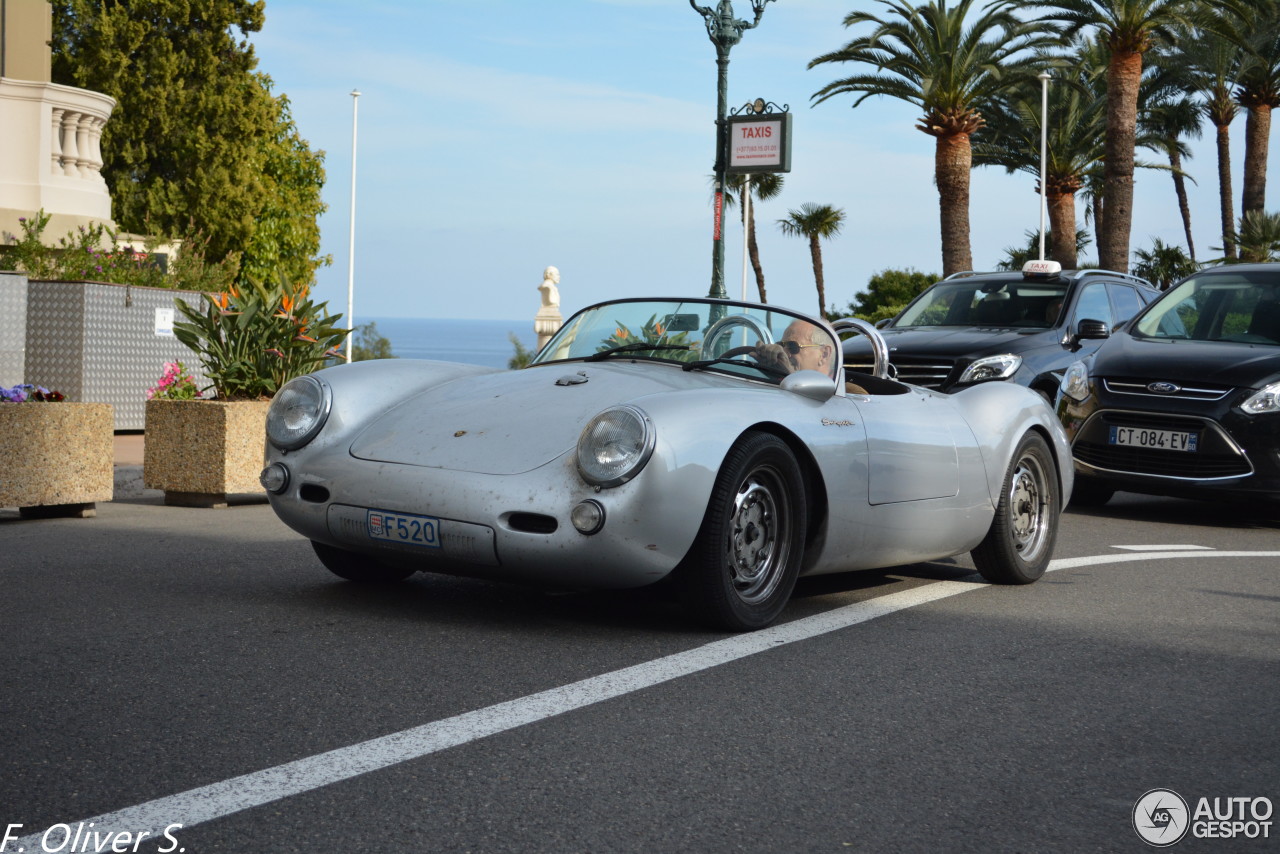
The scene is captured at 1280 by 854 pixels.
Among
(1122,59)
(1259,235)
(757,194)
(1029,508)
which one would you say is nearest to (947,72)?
(1122,59)

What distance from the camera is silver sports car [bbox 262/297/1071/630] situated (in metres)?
4.71

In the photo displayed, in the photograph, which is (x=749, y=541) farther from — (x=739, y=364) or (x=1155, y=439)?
(x=1155, y=439)

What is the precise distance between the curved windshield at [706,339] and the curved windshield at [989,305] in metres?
6.86

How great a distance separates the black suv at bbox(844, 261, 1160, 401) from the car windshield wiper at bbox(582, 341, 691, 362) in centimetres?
551

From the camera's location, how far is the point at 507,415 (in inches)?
204

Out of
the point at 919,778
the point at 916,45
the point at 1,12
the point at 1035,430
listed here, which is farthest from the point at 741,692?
the point at 916,45

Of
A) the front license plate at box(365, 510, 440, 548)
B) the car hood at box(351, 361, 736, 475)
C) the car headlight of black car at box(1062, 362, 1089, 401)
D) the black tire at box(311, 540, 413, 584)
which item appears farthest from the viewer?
the car headlight of black car at box(1062, 362, 1089, 401)

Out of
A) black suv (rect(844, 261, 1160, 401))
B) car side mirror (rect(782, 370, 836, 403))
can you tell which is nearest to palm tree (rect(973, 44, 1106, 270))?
black suv (rect(844, 261, 1160, 401))

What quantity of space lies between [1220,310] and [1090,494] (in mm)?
1598

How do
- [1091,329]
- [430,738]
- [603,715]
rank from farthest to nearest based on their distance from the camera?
[1091,329], [603,715], [430,738]

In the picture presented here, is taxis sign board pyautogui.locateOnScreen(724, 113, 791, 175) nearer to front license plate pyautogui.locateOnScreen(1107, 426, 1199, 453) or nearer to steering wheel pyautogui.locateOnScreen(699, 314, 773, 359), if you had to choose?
front license plate pyautogui.locateOnScreen(1107, 426, 1199, 453)

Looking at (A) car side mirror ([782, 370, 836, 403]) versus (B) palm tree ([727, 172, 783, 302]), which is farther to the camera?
(B) palm tree ([727, 172, 783, 302])

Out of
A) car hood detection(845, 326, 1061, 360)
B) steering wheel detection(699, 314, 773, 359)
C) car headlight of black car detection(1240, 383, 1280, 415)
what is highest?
car hood detection(845, 326, 1061, 360)

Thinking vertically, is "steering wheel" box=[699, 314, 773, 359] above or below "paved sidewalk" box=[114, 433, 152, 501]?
above
